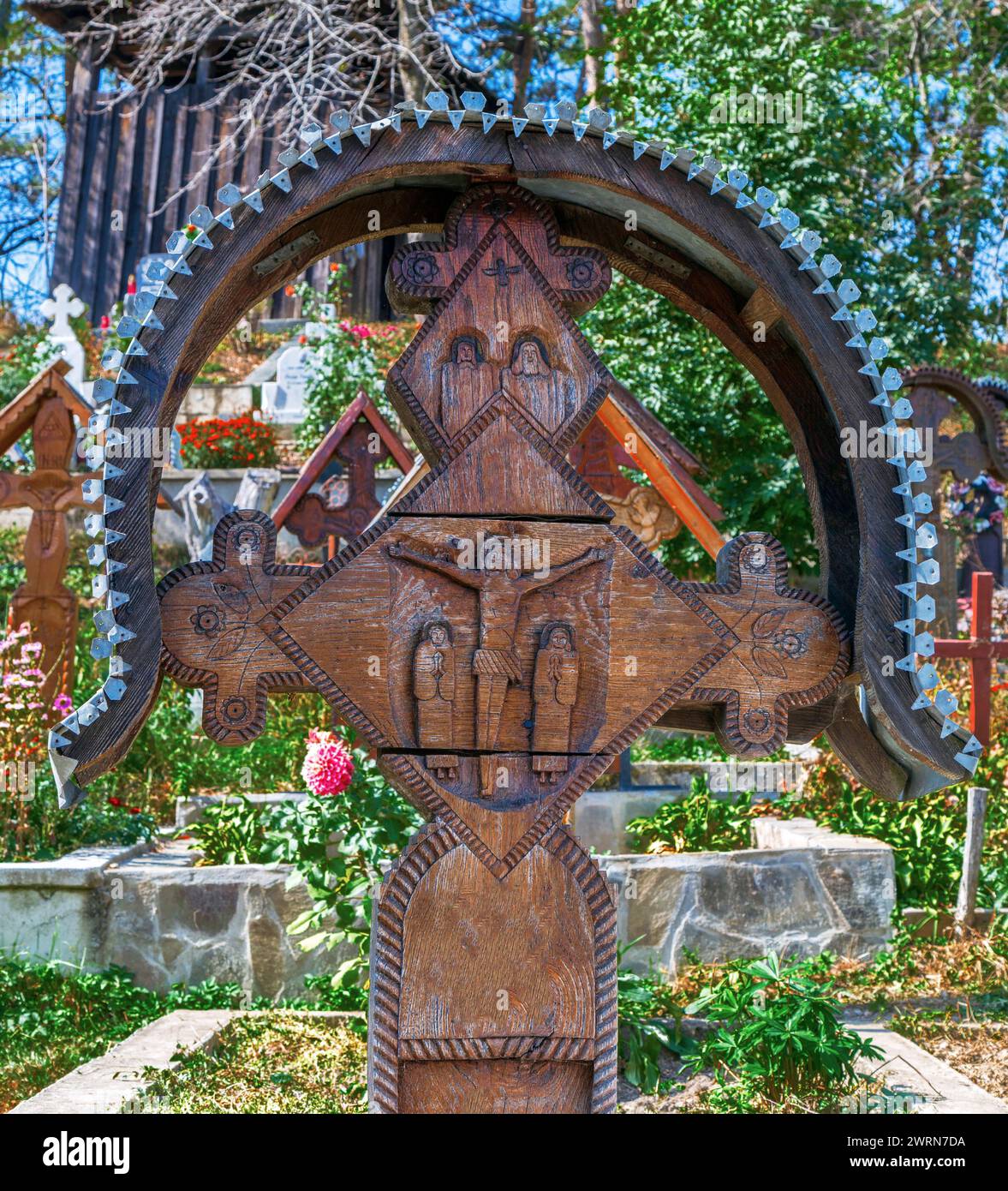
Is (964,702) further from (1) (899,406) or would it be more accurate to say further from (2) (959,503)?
(1) (899,406)

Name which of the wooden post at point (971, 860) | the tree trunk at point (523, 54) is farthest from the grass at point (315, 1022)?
the tree trunk at point (523, 54)

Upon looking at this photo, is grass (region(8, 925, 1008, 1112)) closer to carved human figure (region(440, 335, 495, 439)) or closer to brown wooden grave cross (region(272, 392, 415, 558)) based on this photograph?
carved human figure (region(440, 335, 495, 439))

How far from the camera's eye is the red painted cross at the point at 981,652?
610 cm

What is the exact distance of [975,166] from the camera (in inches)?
530

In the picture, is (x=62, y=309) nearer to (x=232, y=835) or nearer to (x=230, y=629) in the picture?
(x=232, y=835)

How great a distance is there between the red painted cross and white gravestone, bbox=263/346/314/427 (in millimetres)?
8260

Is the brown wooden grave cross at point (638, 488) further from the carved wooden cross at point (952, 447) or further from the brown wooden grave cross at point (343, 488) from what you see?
the carved wooden cross at point (952, 447)

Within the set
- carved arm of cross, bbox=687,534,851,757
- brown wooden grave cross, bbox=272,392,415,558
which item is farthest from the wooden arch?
brown wooden grave cross, bbox=272,392,415,558

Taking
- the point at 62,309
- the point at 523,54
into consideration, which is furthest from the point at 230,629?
the point at 523,54

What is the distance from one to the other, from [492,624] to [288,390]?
37.6ft

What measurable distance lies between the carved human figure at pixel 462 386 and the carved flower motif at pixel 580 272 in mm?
220

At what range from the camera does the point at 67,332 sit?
12086 millimetres

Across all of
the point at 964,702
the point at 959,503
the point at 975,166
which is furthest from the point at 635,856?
the point at 975,166

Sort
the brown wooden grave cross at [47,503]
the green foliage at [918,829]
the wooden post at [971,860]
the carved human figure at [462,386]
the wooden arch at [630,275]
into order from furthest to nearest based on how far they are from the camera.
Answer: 1. the brown wooden grave cross at [47,503]
2. the green foliage at [918,829]
3. the wooden post at [971,860]
4. the carved human figure at [462,386]
5. the wooden arch at [630,275]
